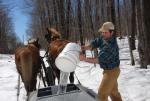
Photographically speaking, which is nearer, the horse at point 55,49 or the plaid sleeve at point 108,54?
the plaid sleeve at point 108,54

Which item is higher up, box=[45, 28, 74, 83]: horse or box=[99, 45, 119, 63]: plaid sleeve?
box=[99, 45, 119, 63]: plaid sleeve

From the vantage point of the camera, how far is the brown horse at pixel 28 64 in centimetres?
961

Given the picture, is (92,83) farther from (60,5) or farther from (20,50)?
(60,5)

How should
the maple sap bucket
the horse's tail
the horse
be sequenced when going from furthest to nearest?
the horse < the horse's tail < the maple sap bucket

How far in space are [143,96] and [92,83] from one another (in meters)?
2.97

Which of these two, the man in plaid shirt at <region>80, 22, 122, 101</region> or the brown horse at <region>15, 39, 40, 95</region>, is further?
the brown horse at <region>15, 39, 40, 95</region>

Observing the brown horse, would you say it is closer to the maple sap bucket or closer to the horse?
the horse

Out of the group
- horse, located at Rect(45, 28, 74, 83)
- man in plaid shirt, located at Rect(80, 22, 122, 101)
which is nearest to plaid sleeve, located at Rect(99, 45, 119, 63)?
man in plaid shirt, located at Rect(80, 22, 122, 101)

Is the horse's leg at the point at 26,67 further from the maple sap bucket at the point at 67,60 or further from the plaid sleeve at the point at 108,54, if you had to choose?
the maple sap bucket at the point at 67,60

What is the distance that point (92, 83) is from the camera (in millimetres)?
11367

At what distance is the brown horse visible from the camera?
961 cm

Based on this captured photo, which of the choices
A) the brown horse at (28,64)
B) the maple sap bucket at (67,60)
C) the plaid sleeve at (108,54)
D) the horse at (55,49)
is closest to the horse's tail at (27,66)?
the brown horse at (28,64)

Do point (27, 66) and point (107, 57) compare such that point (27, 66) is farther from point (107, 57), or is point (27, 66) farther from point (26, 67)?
point (107, 57)

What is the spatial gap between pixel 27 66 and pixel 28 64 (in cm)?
6
